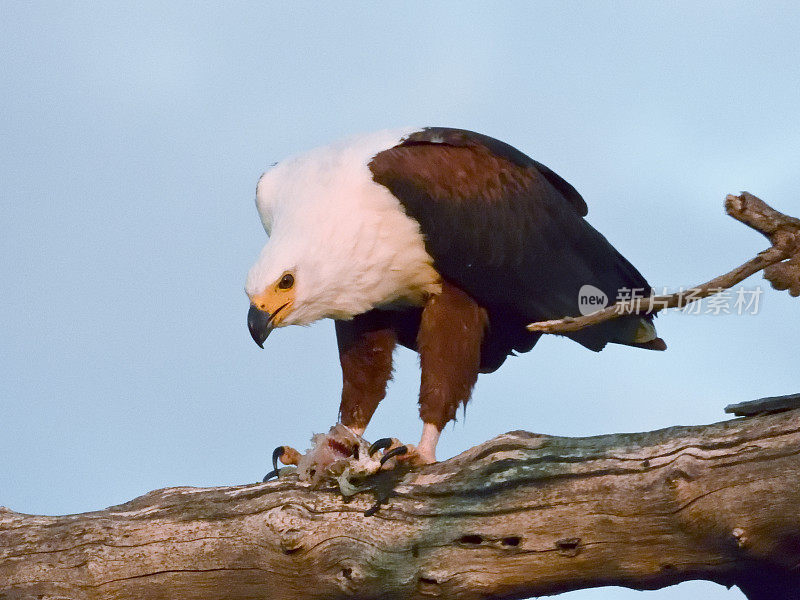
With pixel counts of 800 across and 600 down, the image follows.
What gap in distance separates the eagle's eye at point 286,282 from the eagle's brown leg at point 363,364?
749 mm

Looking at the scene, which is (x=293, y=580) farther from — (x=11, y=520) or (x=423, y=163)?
(x=423, y=163)

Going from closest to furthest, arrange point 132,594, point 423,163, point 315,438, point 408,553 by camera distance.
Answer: point 408,553 → point 132,594 → point 315,438 → point 423,163

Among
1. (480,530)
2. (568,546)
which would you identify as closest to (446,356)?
(480,530)

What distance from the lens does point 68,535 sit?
4734 millimetres

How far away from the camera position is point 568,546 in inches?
161

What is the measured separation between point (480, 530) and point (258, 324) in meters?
1.50

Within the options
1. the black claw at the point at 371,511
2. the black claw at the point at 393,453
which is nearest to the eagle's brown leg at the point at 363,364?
the black claw at the point at 393,453

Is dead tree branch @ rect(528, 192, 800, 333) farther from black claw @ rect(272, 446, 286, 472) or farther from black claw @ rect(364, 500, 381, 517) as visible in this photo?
black claw @ rect(272, 446, 286, 472)

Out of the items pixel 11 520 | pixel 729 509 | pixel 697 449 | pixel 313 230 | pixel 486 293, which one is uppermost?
pixel 313 230

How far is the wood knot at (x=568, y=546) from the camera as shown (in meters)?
4.08

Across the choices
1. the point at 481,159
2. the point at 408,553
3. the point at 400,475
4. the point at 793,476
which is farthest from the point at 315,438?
the point at 793,476

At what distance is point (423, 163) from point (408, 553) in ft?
6.61

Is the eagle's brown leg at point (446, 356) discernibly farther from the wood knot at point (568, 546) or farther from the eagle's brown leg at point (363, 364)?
the wood knot at point (568, 546)

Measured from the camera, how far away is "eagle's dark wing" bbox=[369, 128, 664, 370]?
5.27 metres
